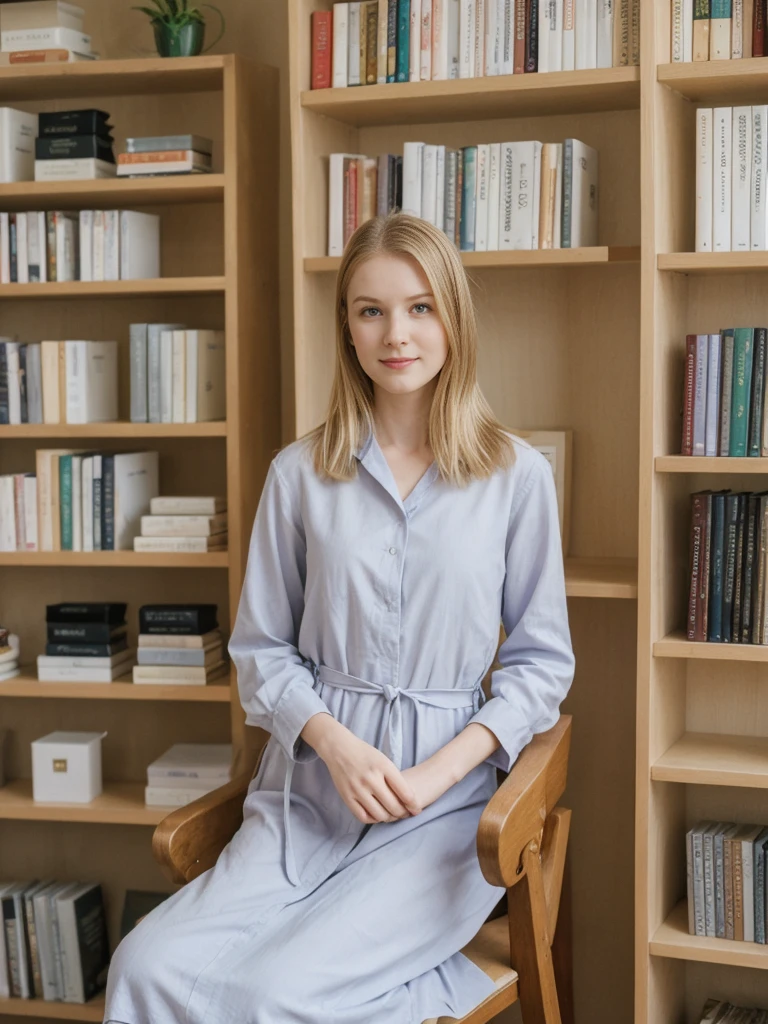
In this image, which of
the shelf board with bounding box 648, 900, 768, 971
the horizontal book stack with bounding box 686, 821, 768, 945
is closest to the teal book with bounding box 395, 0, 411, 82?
the horizontal book stack with bounding box 686, 821, 768, 945

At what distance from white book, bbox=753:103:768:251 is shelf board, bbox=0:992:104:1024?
197 cm

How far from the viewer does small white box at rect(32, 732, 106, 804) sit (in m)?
2.56

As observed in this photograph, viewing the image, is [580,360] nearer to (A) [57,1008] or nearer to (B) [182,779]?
(B) [182,779]

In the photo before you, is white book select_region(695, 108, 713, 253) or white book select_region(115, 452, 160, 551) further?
white book select_region(115, 452, 160, 551)

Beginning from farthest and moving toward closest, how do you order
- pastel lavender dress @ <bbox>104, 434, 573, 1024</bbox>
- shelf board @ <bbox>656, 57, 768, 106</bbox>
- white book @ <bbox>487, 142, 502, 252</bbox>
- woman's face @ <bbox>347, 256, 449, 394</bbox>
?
white book @ <bbox>487, 142, 502, 252</bbox> < shelf board @ <bbox>656, 57, 768, 106</bbox> < woman's face @ <bbox>347, 256, 449, 394</bbox> < pastel lavender dress @ <bbox>104, 434, 573, 1024</bbox>

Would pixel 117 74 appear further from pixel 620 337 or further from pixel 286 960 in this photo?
pixel 286 960

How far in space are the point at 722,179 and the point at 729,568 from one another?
25.6 inches

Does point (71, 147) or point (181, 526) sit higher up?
point (71, 147)

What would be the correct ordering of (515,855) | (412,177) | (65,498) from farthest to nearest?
(65,498) < (412,177) < (515,855)

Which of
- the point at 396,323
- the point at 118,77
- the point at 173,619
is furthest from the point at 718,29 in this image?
the point at 173,619

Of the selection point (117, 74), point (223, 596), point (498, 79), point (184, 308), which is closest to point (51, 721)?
point (223, 596)

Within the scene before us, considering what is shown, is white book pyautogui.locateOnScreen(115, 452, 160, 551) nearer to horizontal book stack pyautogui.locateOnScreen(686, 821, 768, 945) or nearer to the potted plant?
the potted plant

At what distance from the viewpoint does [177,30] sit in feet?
7.91

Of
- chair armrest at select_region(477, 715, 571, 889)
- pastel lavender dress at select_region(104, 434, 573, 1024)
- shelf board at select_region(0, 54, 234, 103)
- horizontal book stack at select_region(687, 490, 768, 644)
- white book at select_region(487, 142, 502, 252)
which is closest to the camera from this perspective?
chair armrest at select_region(477, 715, 571, 889)
